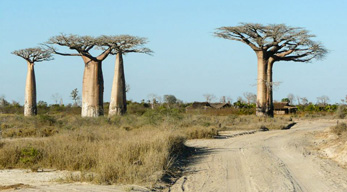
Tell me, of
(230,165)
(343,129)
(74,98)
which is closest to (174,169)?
(230,165)

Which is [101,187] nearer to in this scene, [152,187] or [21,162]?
[152,187]

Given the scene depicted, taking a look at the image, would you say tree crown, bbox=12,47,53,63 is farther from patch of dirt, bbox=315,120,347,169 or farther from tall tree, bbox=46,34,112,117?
patch of dirt, bbox=315,120,347,169

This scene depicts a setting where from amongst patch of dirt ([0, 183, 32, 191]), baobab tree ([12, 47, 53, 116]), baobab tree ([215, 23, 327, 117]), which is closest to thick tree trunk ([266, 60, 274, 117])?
baobab tree ([215, 23, 327, 117])

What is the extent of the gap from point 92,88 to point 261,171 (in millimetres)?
22085

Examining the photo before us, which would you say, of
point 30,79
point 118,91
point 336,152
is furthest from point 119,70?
point 336,152

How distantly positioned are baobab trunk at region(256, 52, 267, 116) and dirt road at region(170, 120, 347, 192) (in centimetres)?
1902

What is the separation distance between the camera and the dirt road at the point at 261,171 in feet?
26.2

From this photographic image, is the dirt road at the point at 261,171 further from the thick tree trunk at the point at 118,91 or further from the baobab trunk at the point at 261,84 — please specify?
the baobab trunk at the point at 261,84

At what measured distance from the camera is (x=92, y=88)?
30391mm

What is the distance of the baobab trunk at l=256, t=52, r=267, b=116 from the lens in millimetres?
32125

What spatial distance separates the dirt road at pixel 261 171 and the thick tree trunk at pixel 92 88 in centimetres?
1789

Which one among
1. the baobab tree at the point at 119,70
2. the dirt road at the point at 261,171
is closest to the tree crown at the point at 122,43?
the baobab tree at the point at 119,70

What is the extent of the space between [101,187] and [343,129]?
11790 mm

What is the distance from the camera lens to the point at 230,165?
33.7ft
